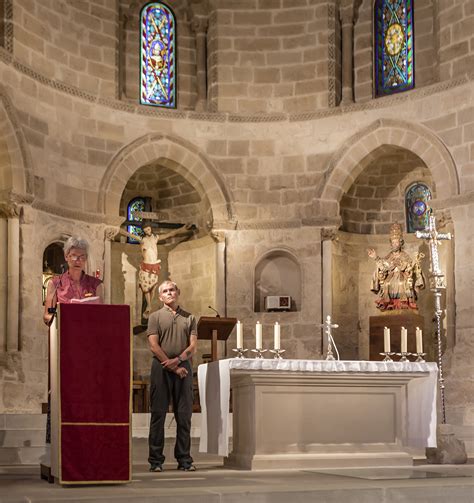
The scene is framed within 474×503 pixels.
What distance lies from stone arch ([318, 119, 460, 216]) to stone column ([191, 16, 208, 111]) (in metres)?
2.55

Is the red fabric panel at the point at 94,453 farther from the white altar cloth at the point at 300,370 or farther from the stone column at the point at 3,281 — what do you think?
the stone column at the point at 3,281

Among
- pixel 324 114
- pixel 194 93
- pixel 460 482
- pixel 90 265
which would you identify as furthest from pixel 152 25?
pixel 460 482

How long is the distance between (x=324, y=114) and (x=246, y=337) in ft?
12.4

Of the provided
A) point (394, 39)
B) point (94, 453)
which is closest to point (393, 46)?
point (394, 39)

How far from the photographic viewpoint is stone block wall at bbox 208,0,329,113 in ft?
57.3

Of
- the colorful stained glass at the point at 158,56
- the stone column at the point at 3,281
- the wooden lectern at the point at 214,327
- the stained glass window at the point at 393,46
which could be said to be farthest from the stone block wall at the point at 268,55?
the wooden lectern at the point at 214,327

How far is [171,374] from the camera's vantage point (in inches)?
353

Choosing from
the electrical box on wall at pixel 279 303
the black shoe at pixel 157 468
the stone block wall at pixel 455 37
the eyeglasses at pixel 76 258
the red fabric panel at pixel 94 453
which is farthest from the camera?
the electrical box on wall at pixel 279 303

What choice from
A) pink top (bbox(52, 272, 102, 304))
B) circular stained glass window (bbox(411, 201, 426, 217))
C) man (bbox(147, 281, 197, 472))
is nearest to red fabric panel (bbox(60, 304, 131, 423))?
pink top (bbox(52, 272, 102, 304))

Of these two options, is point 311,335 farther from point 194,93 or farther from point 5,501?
point 5,501

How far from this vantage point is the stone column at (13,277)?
1459 cm

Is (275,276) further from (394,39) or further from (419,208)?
(394,39)

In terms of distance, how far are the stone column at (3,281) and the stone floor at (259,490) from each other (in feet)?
21.8

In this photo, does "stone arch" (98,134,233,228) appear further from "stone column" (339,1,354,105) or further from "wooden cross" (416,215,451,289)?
"wooden cross" (416,215,451,289)
